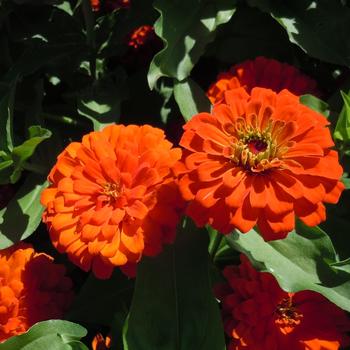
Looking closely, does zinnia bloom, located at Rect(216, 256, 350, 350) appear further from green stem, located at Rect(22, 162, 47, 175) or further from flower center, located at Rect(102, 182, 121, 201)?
green stem, located at Rect(22, 162, 47, 175)

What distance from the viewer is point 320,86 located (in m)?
1.18

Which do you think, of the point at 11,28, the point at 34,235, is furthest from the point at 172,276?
the point at 11,28

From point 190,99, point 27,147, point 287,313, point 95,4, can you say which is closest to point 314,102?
point 190,99

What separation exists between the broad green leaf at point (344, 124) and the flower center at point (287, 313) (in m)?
0.25

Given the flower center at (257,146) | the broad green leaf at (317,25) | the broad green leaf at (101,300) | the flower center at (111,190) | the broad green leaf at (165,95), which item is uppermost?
the broad green leaf at (317,25)

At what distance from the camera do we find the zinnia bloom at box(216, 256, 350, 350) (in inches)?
33.1

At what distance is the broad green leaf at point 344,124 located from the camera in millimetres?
839

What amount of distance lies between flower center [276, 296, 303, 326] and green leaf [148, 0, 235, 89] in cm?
39

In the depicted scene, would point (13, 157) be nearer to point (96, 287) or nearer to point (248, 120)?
point (96, 287)

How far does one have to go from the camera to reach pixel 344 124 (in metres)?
0.85

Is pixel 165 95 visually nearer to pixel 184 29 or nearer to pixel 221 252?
pixel 184 29

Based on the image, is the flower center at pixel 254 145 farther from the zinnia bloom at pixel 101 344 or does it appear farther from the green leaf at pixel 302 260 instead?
the zinnia bloom at pixel 101 344

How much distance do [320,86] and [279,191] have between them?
1.86 feet

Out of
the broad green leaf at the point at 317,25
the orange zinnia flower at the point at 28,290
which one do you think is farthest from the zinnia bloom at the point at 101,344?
the broad green leaf at the point at 317,25
